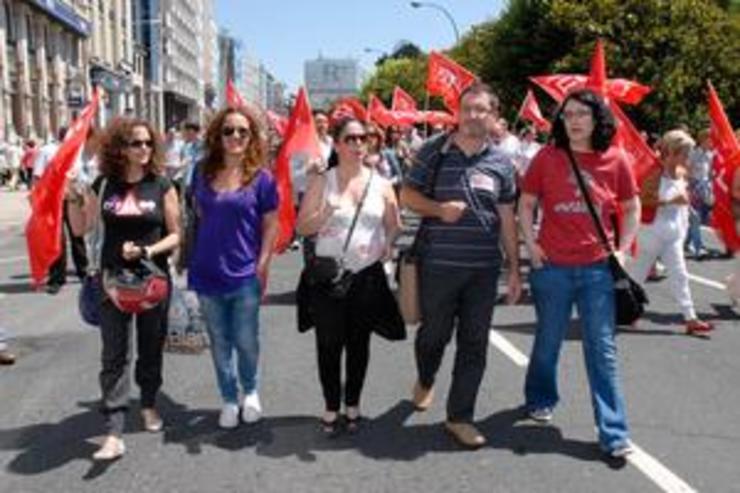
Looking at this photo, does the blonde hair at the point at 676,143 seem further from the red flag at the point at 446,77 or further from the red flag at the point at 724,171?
the red flag at the point at 446,77

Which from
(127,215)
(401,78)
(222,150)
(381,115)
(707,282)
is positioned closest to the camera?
(127,215)

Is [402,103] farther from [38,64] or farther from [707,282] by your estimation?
[38,64]

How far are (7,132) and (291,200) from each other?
3441 cm

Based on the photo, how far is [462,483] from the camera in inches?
197

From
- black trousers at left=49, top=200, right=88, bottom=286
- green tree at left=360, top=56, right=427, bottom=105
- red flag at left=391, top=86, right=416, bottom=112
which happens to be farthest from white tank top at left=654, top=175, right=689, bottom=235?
green tree at left=360, top=56, right=427, bottom=105

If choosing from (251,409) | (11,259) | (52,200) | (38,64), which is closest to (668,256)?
(251,409)

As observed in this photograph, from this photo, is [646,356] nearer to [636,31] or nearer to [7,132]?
[636,31]

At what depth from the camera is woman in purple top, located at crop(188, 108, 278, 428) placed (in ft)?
18.5

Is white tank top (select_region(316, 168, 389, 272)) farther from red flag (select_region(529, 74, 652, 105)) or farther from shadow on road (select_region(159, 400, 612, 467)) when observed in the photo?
red flag (select_region(529, 74, 652, 105))

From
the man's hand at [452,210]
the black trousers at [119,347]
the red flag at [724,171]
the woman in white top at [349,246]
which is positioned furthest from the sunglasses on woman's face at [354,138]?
the red flag at [724,171]

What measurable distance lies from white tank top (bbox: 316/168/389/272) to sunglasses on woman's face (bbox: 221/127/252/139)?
49 centimetres

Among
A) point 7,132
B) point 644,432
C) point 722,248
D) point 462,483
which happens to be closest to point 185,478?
point 462,483

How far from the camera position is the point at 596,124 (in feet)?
17.9

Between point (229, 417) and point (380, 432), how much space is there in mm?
851
